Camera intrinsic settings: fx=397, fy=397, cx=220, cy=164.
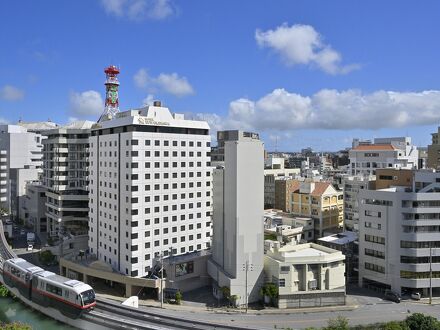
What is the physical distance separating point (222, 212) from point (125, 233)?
13927mm

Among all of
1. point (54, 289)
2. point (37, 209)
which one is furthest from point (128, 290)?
point (37, 209)

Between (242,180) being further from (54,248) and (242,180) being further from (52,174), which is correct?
(52,174)

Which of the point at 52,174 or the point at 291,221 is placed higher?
the point at 52,174

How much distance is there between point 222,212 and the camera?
53812 mm

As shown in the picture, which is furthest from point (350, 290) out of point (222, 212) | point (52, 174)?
point (52, 174)

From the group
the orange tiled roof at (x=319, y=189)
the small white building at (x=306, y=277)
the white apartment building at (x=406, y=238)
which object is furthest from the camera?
the orange tiled roof at (x=319, y=189)

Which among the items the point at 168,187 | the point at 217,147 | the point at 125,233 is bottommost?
the point at 125,233

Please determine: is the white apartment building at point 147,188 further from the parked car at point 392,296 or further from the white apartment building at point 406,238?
the parked car at point 392,296

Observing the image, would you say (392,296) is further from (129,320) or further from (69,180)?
(69,180)

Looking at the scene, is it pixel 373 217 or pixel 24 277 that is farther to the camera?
pixel 373 217

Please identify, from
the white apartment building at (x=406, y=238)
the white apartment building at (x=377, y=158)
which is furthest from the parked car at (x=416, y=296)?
the white apartment building at (x=377, y=158)

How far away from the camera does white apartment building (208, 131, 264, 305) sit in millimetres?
50344

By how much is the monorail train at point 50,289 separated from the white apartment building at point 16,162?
55907mm

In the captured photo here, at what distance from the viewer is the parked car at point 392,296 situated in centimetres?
5191
